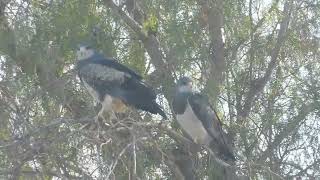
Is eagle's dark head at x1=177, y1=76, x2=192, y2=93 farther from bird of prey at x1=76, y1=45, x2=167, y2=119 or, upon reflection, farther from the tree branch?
the tree branch

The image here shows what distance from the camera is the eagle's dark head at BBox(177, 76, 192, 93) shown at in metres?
5.65

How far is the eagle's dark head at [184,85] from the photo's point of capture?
565cm

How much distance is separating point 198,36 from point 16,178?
1.86 metres

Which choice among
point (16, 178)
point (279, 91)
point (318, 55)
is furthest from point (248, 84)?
point (16, 178)

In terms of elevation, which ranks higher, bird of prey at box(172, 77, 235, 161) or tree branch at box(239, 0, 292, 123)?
tree branch at box(239, 0, 292, 123)

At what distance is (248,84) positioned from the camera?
6.23m

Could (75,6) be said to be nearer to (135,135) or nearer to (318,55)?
(135,135)

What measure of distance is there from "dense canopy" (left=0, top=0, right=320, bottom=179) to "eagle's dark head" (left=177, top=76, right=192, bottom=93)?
109 mm

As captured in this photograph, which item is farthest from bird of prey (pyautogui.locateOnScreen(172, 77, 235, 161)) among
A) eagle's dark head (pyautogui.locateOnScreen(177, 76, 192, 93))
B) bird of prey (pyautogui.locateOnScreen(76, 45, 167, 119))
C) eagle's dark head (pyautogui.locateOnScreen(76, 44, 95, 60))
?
eagle's dark head (pyautogui.locateOnScreen(76, 44, 95, 60))

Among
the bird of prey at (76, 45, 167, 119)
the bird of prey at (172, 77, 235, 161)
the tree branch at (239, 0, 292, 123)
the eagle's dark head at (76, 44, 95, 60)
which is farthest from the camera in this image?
the tree branch at (239, 0, 292, 123)

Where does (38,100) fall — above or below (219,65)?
below

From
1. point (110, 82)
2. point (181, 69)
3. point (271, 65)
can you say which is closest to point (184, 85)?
point (181, 69)

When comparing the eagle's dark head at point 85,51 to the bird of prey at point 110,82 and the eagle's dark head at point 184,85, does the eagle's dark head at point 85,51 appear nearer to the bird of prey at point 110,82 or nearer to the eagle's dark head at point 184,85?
the bird of prey at point 110,82

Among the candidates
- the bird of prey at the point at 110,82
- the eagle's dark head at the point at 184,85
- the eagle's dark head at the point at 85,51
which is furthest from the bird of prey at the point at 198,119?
the eagle's dark head at the point at 85,51
